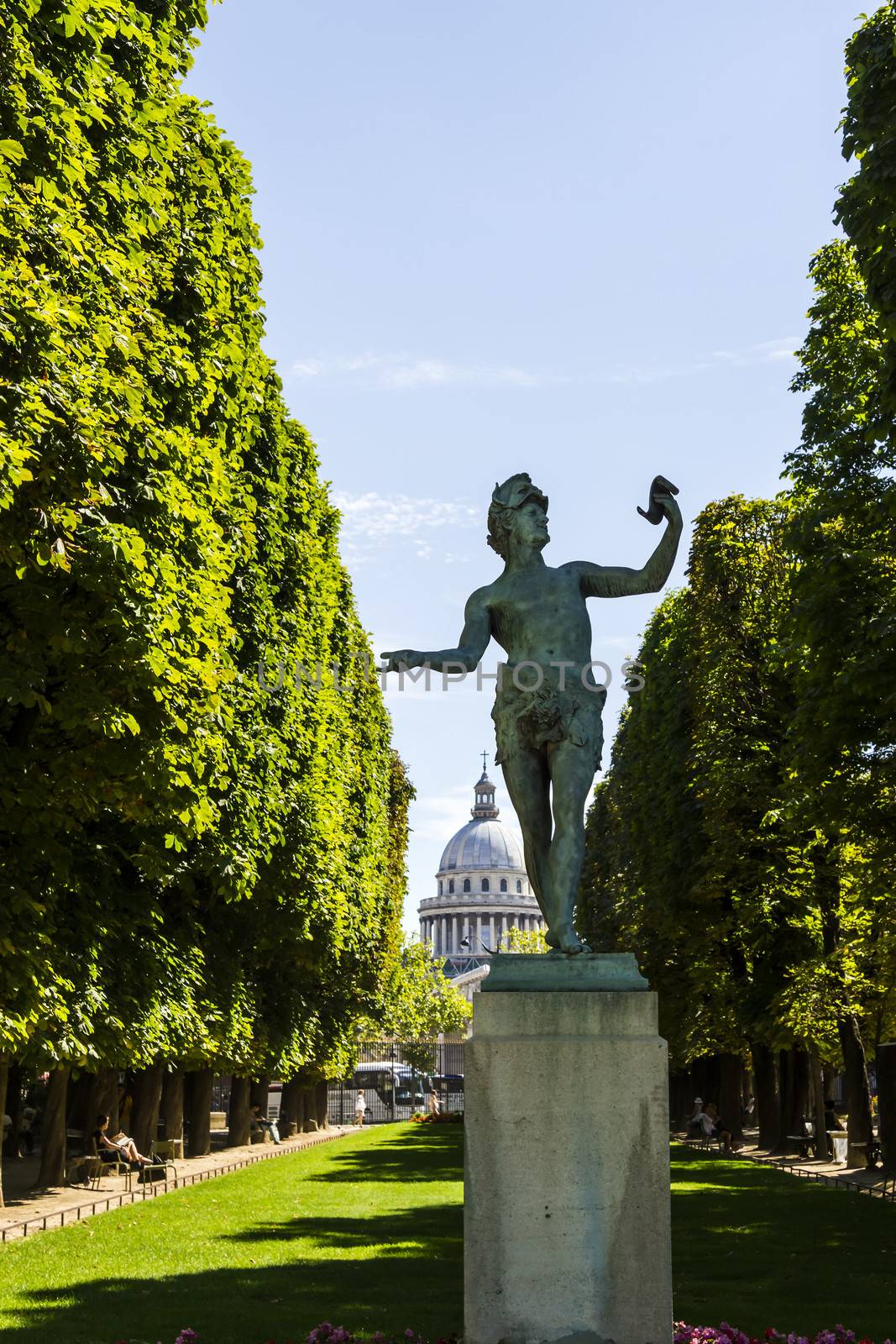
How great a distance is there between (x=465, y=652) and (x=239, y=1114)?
128ft

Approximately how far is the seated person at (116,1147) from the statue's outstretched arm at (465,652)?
77.5 ft

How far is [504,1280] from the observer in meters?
8.53

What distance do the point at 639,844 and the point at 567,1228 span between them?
123ft

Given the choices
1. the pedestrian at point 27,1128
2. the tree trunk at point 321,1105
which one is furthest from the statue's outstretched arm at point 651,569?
the tree trunk at point 321,1105

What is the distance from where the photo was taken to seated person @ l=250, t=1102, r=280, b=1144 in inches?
1965

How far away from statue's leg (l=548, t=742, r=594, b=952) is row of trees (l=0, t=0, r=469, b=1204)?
5.11 meters

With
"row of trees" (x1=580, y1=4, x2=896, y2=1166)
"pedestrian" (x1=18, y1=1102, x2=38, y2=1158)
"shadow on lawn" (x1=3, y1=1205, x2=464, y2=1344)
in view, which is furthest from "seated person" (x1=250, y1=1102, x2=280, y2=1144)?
"shadow on lawn" (x1=3, y1=1205, x2=464, y2=1344)

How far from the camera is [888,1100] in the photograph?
1224 inches

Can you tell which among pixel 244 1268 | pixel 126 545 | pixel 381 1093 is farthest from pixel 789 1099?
pixel 381 1093

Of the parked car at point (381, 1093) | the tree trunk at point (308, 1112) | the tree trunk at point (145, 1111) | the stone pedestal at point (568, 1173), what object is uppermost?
the stone pedestal at point (568, 1173)

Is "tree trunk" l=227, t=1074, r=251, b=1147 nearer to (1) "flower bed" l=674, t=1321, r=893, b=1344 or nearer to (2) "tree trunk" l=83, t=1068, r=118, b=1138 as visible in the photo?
(2) "tree trunk" l=83, t=1068, r=118, b=1138

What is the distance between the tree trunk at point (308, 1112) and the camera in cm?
6059

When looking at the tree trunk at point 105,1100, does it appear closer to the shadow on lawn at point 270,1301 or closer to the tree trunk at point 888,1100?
the shadow on lawn at point 270,1301

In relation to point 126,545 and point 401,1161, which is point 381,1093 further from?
point 126,545
